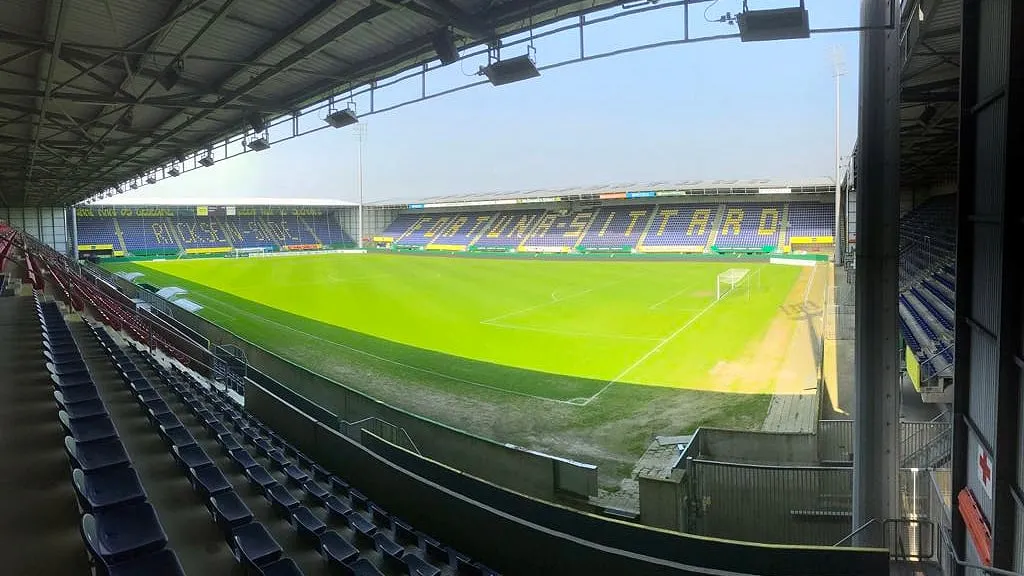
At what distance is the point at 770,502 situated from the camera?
777 cm

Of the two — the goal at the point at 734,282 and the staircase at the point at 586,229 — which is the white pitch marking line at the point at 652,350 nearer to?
the goal at the point at 734,282

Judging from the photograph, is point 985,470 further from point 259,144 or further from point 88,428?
point 259,144

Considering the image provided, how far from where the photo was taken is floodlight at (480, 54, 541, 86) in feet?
27.2

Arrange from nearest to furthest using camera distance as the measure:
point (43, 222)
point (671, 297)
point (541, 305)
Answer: point (541, 305) → point (671, 297) → point (43, 222)

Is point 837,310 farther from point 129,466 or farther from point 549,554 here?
point 129,466

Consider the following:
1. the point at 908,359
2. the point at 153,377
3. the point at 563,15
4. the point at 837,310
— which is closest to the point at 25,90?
the point at 153,377

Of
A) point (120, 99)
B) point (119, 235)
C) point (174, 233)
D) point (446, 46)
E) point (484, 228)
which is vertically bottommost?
point (119, 235)

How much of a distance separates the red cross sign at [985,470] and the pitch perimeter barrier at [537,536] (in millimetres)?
1172

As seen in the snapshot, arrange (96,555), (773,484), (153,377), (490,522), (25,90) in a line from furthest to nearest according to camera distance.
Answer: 1. (25,90)
2. (153,377)
3. (773,484)
4. (490,522)
5. (96,555)

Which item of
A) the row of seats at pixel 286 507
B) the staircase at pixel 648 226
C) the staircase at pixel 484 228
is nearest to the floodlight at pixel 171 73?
the row of seats at pixel 286 507

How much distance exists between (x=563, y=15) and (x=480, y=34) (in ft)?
3.84

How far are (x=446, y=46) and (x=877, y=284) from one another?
6.21 meters

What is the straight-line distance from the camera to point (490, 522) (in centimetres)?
635

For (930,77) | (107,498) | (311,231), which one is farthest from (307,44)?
(311,231)
